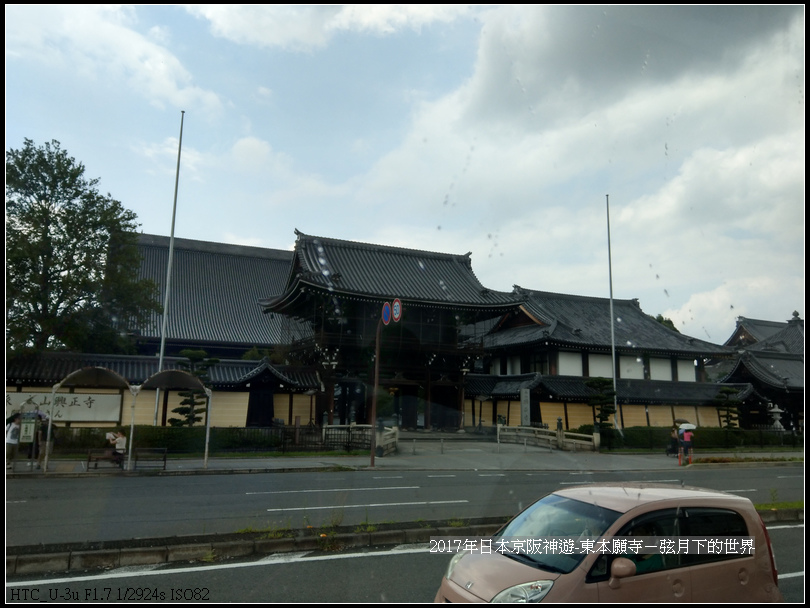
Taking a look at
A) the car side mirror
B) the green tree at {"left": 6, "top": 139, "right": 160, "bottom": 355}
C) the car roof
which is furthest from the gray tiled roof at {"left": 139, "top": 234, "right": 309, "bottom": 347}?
the car side mirror

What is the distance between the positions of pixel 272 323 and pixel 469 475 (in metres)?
25.5

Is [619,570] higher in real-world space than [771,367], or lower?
lower

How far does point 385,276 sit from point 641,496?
3151cm

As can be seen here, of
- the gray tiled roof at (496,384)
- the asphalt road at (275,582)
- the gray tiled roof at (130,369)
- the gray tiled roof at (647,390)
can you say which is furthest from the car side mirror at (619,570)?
the gray tiled roof at (647,390)

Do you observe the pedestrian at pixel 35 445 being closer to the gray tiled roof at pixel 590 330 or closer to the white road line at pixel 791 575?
the white road line at pixel 791 575

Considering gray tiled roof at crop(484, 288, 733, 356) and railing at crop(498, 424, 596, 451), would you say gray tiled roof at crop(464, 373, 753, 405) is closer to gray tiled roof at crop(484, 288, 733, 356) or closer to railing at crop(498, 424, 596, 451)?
gray tiled roof at crop(484, 288, 733, 356)

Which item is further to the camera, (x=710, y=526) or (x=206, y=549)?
(x=206, y=549)

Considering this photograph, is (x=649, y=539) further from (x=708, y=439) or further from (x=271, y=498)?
(x=708, y=439)

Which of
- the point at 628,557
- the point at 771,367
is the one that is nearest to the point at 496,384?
the point at 771,367

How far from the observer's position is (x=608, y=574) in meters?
4.52

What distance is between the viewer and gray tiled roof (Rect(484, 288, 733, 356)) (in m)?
38.5

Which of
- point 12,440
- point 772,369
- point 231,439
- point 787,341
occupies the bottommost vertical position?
point 231,439

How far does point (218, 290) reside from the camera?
138ft

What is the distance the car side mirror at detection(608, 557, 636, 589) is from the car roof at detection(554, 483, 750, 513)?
45cm
